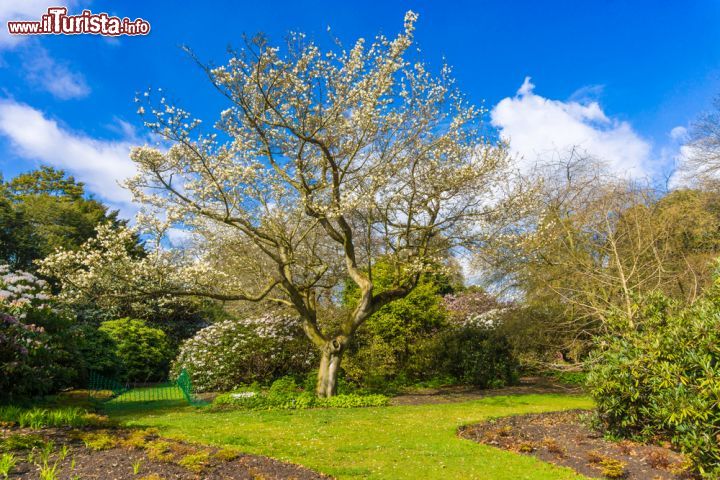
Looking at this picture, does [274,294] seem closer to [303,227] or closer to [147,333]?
[303,227]

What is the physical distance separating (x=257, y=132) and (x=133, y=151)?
8.69 ft

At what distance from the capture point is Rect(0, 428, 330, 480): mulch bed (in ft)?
15.0

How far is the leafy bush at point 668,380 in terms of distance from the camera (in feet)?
17.9

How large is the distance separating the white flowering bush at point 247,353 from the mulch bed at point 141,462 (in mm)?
8797

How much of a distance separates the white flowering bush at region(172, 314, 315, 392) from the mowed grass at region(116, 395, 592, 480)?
3354mm

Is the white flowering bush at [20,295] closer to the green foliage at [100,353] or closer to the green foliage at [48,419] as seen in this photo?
the green foliage at [48,419]

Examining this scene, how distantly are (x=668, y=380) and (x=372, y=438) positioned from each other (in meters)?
3.97

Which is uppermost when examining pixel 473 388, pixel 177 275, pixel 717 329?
pixel 177 275

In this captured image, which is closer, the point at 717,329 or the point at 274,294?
the point at 717,329

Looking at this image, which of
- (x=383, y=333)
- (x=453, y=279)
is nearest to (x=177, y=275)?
(x=383, y=333)

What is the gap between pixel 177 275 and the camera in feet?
36.3

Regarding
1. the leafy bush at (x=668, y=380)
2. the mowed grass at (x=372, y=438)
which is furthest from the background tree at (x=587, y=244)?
the leafy bush at (x=668, y=380)

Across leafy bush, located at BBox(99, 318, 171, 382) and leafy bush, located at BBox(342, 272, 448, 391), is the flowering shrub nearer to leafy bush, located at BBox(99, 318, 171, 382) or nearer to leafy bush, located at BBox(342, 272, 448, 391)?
leafy bush, located at BBox(342, 272, 448, 391)

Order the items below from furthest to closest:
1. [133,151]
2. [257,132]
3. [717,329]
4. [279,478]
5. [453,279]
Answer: [453,279], [257,132], [133,151], [717,329], [279,478]
